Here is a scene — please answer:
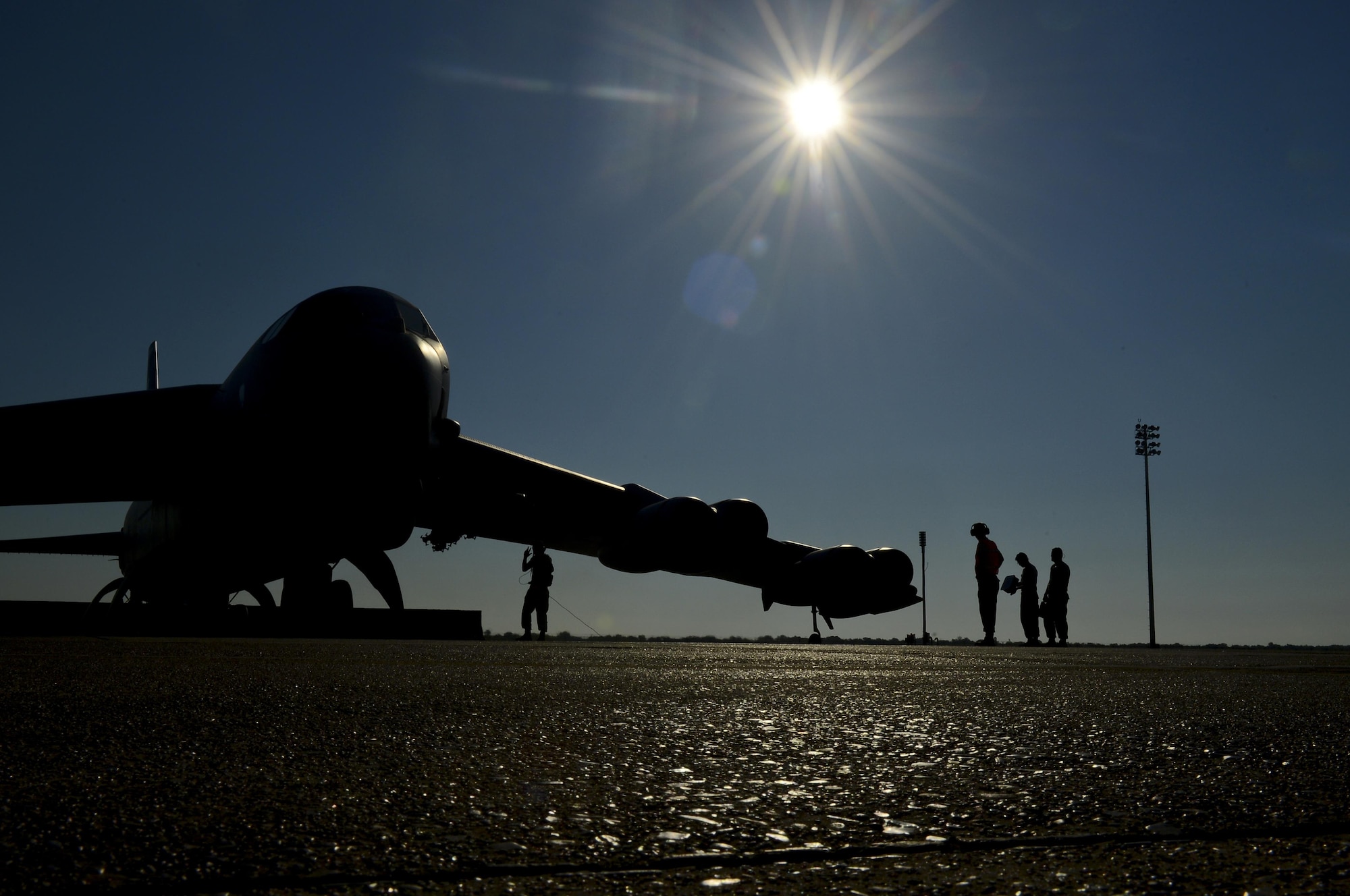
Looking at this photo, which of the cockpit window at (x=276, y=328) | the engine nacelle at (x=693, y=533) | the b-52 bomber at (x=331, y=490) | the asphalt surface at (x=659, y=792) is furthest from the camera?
the engine nacelle at (x=693, y=533)

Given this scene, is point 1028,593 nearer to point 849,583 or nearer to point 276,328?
point 849,583

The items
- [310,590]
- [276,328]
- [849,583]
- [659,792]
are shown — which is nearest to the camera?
[659,792]

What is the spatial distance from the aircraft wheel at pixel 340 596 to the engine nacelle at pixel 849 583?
7617mm

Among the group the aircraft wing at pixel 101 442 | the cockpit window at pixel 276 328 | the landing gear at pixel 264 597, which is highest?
the cockpit window at pixel 276 328

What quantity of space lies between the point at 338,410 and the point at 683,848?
759cm

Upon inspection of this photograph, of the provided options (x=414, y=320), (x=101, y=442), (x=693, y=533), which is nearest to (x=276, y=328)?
(x=414, y=320)

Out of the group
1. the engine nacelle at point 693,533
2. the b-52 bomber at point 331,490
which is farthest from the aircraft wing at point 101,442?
the engine nacelle at point 693,533

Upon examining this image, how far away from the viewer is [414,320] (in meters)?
9.52

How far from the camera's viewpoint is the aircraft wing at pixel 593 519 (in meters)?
13.5

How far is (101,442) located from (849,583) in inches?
438

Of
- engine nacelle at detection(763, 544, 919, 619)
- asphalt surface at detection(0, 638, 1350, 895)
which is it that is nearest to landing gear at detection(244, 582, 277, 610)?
engine nacelle at detection(763, 544, 919, 619)

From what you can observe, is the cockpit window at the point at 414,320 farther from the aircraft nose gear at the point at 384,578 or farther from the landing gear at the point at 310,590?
the aircraft nose gear at the point at 384,578

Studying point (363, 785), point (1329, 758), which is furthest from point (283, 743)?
point (1329, 758)

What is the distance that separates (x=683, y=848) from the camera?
1198 millimetres
